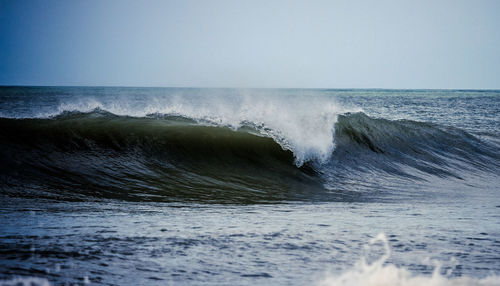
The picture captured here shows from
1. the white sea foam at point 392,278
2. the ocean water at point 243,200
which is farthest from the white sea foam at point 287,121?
the white sea foam at point 392,278

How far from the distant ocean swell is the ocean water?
0.04 meters

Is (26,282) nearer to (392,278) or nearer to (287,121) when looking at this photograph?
(392,278)

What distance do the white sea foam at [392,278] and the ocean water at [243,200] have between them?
16mm

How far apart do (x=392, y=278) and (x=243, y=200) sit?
157 inches

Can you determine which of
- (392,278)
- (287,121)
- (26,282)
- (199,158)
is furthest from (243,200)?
(287,121)

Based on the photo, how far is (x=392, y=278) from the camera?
3.73 m

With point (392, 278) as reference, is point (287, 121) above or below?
above

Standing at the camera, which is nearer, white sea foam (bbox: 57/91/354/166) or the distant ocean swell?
the distant ocean swell

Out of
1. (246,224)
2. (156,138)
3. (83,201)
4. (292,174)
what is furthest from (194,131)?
(246,224)

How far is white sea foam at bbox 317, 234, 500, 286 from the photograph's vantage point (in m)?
3.64

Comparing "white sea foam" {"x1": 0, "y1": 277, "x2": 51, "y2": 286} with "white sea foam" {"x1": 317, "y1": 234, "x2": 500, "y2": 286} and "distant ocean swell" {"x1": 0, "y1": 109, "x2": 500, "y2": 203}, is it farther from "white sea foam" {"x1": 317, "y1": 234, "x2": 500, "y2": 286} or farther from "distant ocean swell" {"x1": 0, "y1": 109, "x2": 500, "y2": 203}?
"distant ocean swell" {"x1": 0, "y1": 109, "x2": 500, "y2": 203}

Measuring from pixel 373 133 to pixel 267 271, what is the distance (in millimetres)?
11819

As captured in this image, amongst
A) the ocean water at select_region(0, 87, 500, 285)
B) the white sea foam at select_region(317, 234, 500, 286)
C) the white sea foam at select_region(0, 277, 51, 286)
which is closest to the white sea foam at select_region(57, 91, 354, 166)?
the ocean water at select_region(0, 87, 500, 285)

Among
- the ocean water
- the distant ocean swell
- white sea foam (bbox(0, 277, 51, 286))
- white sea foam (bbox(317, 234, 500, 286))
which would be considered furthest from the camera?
the distant ocean swell
